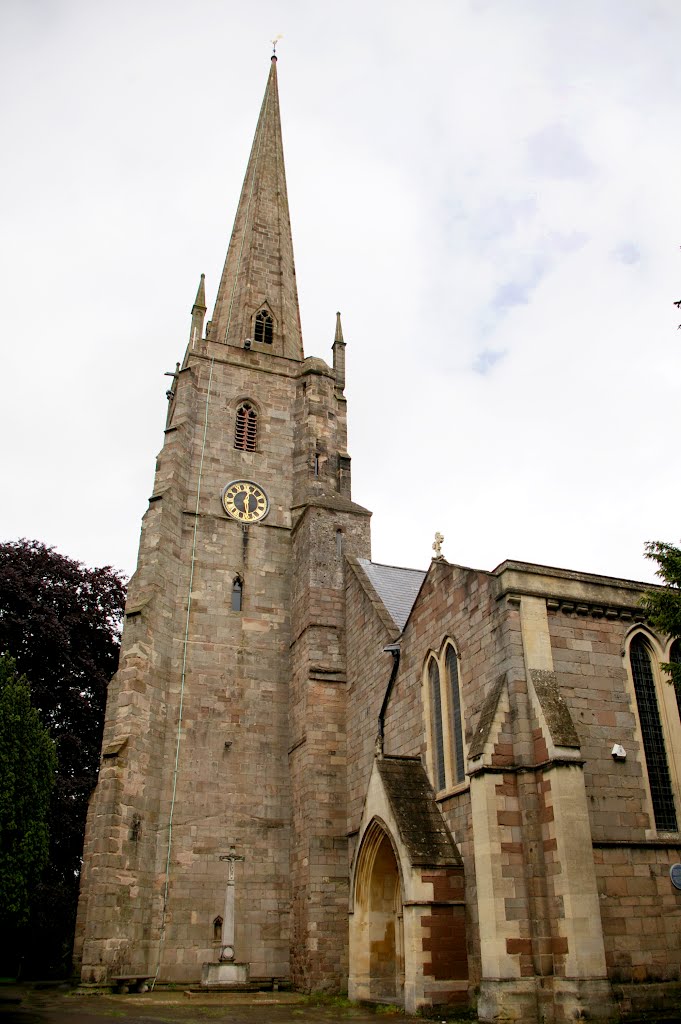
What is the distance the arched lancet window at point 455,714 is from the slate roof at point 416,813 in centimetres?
83

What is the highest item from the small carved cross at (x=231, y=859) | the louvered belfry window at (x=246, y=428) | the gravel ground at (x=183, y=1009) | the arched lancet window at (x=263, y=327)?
the arched lancet window at (x=263, y=327)

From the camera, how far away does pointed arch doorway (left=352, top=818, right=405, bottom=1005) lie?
670 inches

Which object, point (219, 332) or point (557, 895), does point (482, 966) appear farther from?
point (219, 332)

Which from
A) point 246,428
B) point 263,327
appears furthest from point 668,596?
point 263,327

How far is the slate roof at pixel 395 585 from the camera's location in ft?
73.2

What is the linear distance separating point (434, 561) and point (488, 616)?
2709 mm

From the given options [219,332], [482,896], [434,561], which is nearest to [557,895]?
[482,896]

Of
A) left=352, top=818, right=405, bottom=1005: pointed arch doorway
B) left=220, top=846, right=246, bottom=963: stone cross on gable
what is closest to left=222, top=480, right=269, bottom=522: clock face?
left=220, top=846, right=246, bottom=963: stone cross on gable

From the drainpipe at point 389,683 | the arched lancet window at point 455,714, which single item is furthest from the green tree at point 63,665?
the arched lancet window at point 455,714

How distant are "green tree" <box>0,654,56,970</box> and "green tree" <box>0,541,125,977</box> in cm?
414

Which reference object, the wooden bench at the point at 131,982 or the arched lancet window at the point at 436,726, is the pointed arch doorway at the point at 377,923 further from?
the wooden bench at the point at 131,982

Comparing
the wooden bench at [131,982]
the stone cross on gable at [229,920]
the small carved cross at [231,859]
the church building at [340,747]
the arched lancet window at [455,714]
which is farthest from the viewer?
the small carved cross at [231,859]

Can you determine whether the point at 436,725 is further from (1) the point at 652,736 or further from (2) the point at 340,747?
(2) the point at 340,747

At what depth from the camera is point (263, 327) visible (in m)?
31.6
